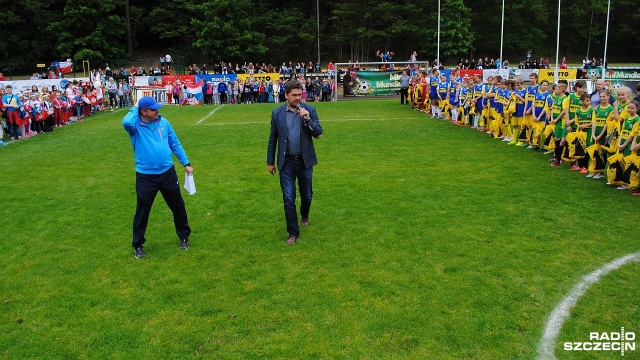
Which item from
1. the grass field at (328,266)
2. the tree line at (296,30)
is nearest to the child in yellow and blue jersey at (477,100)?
the grass field at (328,266)

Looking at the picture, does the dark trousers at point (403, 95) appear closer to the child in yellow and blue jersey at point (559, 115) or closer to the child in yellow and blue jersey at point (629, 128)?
the child in yellow and blue jersey at point (559, 115)

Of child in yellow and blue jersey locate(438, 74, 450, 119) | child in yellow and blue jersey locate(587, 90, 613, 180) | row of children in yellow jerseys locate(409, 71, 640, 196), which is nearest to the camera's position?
row of children in yellow jerseys locate(409, 71, 640, 196)

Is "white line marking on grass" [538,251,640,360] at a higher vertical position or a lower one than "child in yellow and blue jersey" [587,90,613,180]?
lower

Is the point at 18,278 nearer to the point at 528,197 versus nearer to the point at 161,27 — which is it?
the point at 528,197

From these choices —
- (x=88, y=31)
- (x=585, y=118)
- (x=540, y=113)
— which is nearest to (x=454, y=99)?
(x=540, y=113)

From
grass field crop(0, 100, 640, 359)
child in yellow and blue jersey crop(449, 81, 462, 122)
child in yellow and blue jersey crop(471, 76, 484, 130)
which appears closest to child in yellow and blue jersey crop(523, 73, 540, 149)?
grass field crop(0, 100, 640, 359)

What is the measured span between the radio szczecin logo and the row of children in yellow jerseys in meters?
5.58

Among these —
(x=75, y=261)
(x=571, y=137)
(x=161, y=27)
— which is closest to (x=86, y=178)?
(x=75, y=261)

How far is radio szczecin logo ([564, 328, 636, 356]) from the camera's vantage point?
4.56 m

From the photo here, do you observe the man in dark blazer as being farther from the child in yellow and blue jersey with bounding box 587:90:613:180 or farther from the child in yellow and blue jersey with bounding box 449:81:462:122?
the child in yellow and blue jersey with bounding box 449:81:462:122

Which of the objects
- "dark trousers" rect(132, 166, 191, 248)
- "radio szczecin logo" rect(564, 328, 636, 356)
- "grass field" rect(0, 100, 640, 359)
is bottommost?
"radio szczecin logo" rect(564, 328, 636, 356)

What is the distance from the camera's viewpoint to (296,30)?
5425 centimetres

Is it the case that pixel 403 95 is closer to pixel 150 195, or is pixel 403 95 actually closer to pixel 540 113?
pixel 540 113

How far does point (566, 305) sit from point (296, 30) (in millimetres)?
51753
